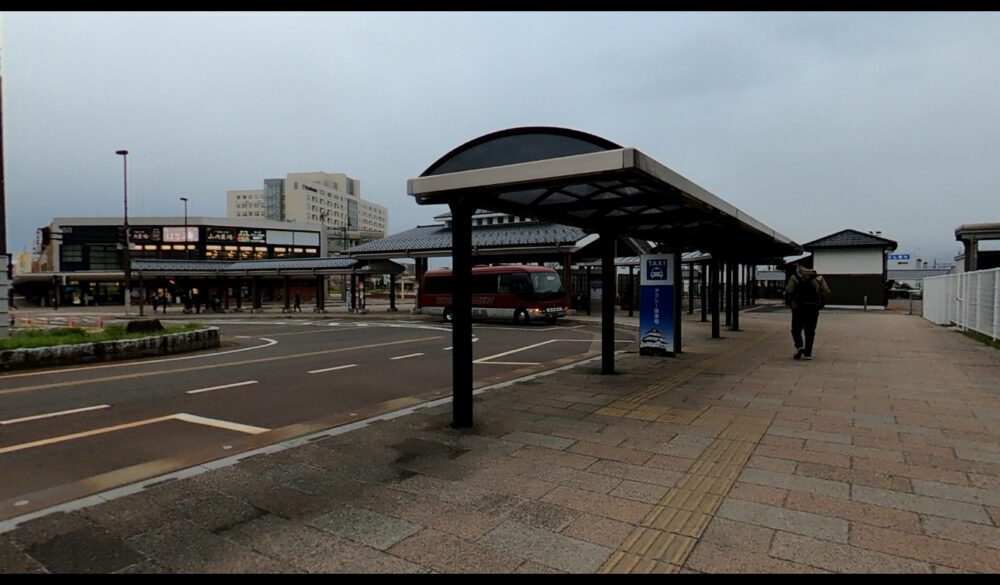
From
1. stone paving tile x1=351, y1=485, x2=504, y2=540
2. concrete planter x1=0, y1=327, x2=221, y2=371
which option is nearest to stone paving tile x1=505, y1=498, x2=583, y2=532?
stone paving tile x1=351, y1=485, x2=504, y2=540

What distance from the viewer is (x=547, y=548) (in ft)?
9.56

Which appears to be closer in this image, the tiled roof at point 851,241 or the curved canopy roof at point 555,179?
the curved canopy roof at point 555,179

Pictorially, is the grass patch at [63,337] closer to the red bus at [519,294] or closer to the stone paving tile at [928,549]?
the red bus at [519,294]

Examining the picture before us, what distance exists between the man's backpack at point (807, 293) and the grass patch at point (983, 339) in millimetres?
5489

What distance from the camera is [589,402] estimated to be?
21.7 feet

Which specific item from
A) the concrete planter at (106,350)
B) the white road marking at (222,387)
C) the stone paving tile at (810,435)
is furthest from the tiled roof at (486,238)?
the stone paving tile at (810,435)

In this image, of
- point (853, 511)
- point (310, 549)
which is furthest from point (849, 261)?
point (310, 549)

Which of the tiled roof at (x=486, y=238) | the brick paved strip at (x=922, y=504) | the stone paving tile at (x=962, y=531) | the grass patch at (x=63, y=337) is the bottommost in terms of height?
the brick paved strip at (x=922, y=504)

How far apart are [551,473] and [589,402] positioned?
103 inches

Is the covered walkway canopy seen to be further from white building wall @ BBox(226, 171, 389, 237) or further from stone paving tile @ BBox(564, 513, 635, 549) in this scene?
white building wall @ BBox(226, 171, 389, 237)

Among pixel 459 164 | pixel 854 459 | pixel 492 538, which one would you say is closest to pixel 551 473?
pixel 492 538

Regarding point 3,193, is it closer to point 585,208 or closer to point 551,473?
point 585,208

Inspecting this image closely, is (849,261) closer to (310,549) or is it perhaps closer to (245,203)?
(310,549)

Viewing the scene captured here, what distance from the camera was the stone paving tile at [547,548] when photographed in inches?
108
